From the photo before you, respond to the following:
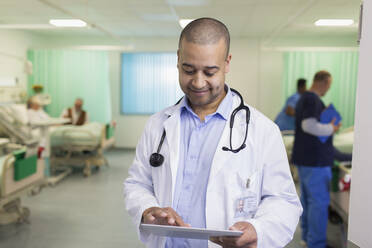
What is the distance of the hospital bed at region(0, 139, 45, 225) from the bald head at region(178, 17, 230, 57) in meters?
2.57

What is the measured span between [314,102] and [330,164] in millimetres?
536

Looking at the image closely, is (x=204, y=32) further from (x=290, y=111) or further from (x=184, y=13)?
(x=290, y=111)

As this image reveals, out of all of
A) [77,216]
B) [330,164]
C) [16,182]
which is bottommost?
[77,216]

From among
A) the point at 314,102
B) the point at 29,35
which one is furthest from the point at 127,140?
the point at 314,102

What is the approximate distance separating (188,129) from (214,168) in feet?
0.71

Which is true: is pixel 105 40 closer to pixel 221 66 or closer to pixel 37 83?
pixel 37 83

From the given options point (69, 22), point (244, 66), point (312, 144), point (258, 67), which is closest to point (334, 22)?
point (258, 67)

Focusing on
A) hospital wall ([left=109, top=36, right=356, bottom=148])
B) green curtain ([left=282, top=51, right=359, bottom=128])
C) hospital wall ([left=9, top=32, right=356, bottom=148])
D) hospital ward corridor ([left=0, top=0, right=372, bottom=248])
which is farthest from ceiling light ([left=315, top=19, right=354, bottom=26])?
hospital wall ([left=109, top=36, right=356, bottom=148])

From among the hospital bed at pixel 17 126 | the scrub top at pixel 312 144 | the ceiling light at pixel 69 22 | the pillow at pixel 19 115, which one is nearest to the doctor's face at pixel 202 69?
the scrub top at pixel 312 144

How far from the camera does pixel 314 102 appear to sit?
10.1 feet

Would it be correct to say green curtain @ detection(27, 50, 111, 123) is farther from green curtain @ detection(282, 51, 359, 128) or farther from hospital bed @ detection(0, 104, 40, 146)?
green curtain @ detection(282, 51, 359, 128)

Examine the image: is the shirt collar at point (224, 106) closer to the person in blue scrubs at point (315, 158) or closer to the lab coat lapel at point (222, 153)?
the lab coat lapel at point (222, 153)

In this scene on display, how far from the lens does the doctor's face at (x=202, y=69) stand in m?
1.23

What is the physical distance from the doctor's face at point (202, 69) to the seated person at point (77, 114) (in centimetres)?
574
